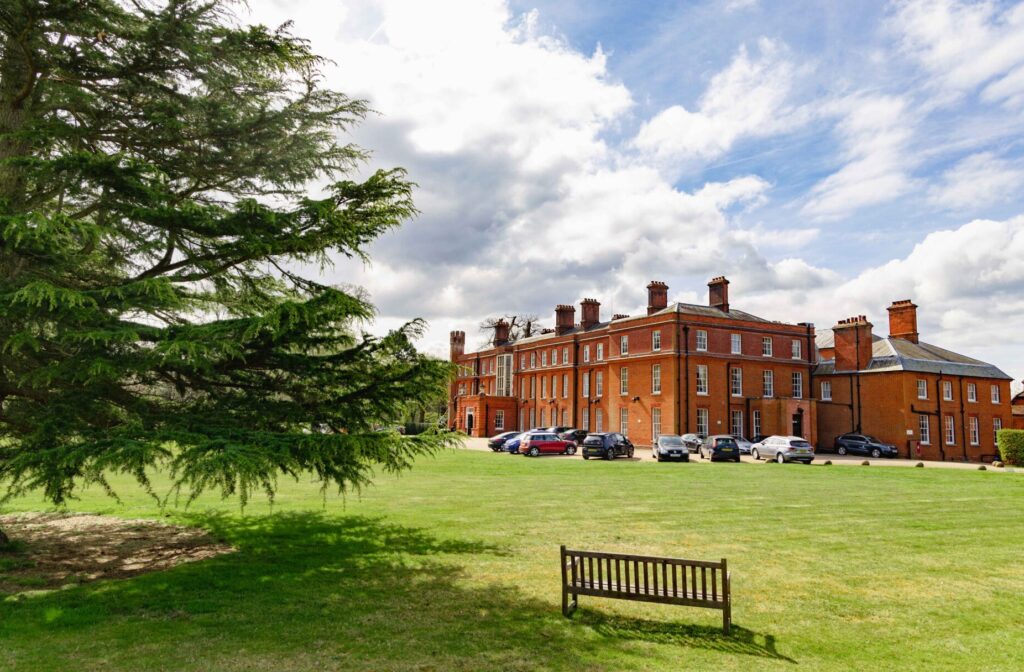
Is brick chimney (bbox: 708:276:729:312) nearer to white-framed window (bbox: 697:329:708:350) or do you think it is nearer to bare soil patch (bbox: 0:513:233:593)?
white-framed window (bbox: 697:329:708:350)

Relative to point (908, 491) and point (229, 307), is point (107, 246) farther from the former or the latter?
point (908, 491)

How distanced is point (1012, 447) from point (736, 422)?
15.1m

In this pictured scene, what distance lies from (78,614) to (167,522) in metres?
6.06

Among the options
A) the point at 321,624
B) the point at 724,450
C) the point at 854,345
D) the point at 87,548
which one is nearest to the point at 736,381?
the point at 854,345

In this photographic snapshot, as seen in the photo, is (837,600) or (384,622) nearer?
(384,622)

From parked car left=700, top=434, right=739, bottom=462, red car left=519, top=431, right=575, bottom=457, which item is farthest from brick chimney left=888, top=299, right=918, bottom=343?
red car left=519, top=431, right=575, bottom=457

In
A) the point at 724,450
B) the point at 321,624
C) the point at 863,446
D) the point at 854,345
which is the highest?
the point at 854,345

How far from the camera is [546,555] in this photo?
10352 mm

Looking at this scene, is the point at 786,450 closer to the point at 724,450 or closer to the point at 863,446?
the point at 724,450

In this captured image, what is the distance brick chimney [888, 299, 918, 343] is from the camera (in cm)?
4666

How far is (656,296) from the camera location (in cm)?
4684

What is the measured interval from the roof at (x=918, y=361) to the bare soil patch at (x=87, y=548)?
42620 millimetres

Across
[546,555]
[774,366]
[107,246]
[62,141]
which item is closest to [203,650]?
[546,555]

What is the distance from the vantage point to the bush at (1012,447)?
33.1 m
